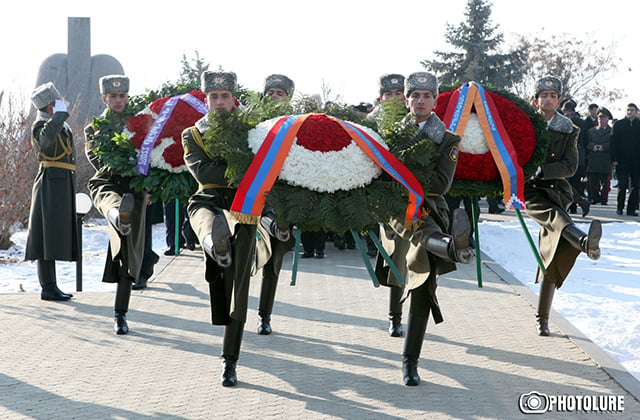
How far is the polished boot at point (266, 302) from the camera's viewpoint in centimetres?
722

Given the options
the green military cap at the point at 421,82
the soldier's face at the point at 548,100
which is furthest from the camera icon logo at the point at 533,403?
the soldier's face at the point at 548,100

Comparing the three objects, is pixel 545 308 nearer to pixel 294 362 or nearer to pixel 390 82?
pixel 294 362

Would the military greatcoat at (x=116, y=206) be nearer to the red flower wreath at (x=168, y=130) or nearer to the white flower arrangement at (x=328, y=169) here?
the red flower wreath at (x=168, y=130)

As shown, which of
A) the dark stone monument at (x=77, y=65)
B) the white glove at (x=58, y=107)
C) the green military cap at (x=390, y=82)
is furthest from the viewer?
the dark stone monument at (x=77, y=65)

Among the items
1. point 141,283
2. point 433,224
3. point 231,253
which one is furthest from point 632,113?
point 231,253

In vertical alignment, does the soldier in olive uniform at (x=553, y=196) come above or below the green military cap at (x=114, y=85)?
below

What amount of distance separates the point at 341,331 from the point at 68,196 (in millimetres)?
3526

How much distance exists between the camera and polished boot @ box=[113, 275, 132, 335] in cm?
712

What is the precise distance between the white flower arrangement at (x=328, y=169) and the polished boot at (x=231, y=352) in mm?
1163

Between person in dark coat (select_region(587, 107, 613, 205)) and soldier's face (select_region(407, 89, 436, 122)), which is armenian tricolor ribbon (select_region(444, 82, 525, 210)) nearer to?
soldier's face (select_region(407, 89, 436, 122))

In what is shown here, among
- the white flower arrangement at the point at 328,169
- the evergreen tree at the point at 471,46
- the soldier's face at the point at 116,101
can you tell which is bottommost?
the white flower arrangement at the point at 328,169

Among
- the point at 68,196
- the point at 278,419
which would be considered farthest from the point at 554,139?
the point at 68,196

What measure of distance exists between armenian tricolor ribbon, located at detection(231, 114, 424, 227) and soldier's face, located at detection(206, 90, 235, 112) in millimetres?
706

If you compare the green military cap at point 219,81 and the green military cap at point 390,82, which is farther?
the green military cap at point 390,82
